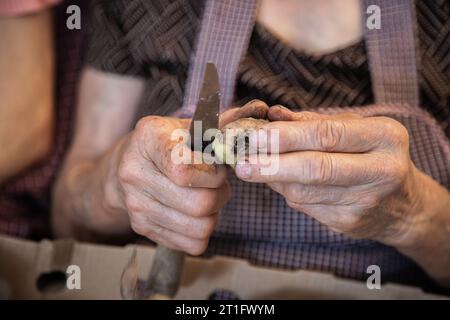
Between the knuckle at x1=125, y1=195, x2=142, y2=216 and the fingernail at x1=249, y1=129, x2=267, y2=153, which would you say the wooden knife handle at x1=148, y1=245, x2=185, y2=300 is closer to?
the knuckle at x1=125, y1=195, x2=142, y2=216

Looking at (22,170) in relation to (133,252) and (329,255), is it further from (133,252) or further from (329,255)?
(329,255)

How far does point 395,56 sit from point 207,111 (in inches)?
10.4

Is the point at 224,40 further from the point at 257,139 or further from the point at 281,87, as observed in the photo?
the point at 257,139

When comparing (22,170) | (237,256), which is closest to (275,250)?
(237,256)

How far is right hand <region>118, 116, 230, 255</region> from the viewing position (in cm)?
48

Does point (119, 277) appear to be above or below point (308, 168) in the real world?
below

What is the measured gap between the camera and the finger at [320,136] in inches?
16.7

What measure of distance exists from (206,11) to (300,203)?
0.83ft

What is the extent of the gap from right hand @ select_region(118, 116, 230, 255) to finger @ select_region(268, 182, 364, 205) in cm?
6

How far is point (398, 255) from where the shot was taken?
2.19ft

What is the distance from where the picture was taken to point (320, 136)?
446mm

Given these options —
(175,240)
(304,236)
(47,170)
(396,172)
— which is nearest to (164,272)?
(175,240)

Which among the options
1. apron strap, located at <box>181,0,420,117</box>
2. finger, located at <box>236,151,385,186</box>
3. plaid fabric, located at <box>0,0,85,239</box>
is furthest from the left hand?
plaid fabric, located at <box>0,0,85,239</box>

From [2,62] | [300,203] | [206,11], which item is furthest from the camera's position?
[2,62]
